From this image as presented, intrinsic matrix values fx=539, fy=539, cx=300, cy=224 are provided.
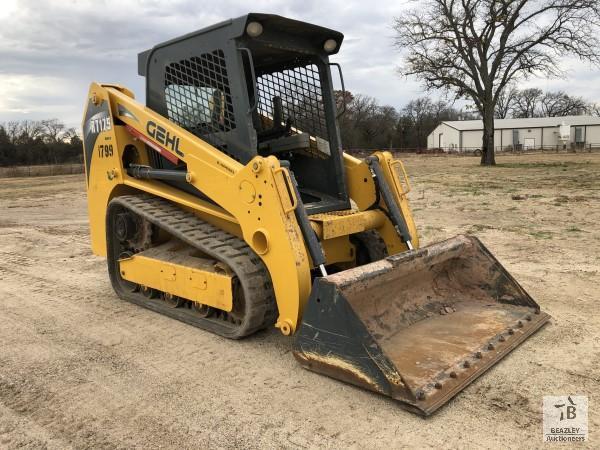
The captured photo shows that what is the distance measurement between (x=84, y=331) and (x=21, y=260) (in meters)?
3.67

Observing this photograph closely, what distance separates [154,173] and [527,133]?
6753 cm

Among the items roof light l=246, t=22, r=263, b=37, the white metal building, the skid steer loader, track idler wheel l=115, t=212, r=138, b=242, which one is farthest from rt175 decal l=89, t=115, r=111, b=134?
the white metal building

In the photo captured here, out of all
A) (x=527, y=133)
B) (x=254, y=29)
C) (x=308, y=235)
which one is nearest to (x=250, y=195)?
(x=308, y=235)

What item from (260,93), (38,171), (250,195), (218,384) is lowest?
(218,384)

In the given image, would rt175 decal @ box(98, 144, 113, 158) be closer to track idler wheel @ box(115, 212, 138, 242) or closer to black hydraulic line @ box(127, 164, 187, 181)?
black hydraulic line @ box(127, 164, 187, 181)

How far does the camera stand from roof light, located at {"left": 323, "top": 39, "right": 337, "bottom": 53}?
480 centimetres

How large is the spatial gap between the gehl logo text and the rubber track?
23.5 inches

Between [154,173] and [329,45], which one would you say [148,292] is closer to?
[154,173]

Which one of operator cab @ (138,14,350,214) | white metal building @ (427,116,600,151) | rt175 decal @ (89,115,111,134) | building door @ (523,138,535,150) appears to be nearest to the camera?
operator cab @ (138,14,350,214)

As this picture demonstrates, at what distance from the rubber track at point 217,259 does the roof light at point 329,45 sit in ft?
6.18

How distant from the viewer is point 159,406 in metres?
3.14

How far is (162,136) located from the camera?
4691mm

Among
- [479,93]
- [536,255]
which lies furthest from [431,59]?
[536,255]

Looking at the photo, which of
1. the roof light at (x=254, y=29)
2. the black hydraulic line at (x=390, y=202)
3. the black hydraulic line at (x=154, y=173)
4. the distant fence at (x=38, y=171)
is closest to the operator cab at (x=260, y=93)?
the roof light at (x=254, y=29)
